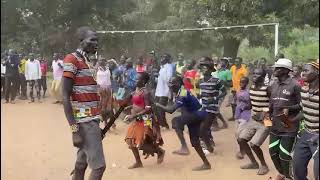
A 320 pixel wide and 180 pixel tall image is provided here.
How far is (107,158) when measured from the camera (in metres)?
7.72

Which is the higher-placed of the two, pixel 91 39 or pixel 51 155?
pixel 91 39

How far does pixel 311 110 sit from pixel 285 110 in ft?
2.61

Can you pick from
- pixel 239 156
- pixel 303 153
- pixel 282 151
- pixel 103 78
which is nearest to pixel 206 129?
pixel 239 156

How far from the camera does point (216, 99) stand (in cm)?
807

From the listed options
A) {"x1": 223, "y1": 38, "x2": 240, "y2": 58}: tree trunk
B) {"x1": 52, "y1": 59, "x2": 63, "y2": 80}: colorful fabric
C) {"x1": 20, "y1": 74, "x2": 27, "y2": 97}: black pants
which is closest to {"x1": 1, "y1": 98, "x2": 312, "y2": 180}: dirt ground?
{"x1": 52, "y1": 59, "x2": 63, "y2": 80}: colorful fabric

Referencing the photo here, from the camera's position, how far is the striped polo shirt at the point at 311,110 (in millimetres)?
4770

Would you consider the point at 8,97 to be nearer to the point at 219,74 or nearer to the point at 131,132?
the point at 219,74

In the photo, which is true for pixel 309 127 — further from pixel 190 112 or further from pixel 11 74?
pixel 11 74

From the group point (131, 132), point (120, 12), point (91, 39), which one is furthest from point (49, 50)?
point (91, 39)

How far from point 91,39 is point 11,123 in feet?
22.9

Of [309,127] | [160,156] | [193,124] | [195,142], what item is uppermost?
[309,127]

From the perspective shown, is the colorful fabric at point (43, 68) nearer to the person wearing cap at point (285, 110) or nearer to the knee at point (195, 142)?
the knee at point (195, 142)

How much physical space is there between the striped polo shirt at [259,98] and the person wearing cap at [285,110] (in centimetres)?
54

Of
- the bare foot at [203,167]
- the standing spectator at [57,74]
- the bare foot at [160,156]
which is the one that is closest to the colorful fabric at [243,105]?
the bare foot at [203,167]
